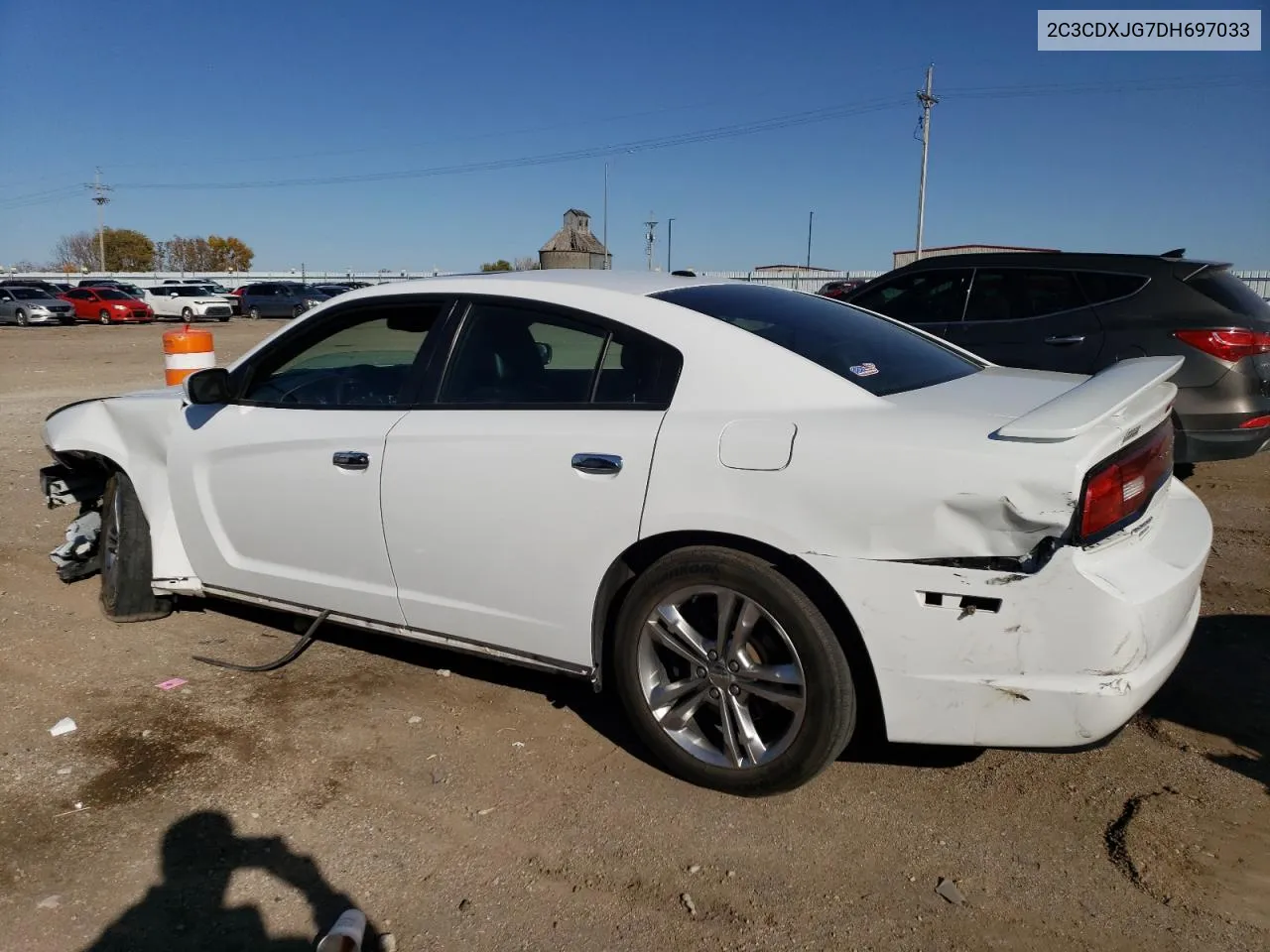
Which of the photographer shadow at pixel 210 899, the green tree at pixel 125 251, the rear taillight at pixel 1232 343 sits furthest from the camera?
the green tree at pixel 125 251

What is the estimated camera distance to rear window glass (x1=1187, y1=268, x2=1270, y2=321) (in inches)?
237

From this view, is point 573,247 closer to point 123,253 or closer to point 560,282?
point 560,282

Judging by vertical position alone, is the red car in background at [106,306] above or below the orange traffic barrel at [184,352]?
above

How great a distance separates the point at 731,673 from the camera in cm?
286

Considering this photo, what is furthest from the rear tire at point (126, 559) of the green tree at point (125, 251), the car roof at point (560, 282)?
the green tree at point (125, 251)

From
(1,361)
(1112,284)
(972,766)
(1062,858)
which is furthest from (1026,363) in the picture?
(1,361)

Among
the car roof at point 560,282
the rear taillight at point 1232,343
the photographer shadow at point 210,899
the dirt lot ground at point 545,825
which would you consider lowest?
the photographer shadow at point 210,899

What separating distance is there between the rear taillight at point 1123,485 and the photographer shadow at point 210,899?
6.89ft

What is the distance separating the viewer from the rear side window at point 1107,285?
20.6ft

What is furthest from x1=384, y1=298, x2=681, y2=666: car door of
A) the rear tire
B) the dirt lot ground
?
the rear tire

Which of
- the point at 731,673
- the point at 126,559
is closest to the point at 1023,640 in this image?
the point at 731,673

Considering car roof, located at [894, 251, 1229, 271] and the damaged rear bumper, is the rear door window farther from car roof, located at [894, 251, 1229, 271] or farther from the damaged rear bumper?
the damaged rear bumper

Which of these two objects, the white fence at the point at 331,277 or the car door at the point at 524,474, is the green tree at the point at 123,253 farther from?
the car door at the point at 524,474

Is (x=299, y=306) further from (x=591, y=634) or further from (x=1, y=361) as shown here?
(x=591, y=634)
